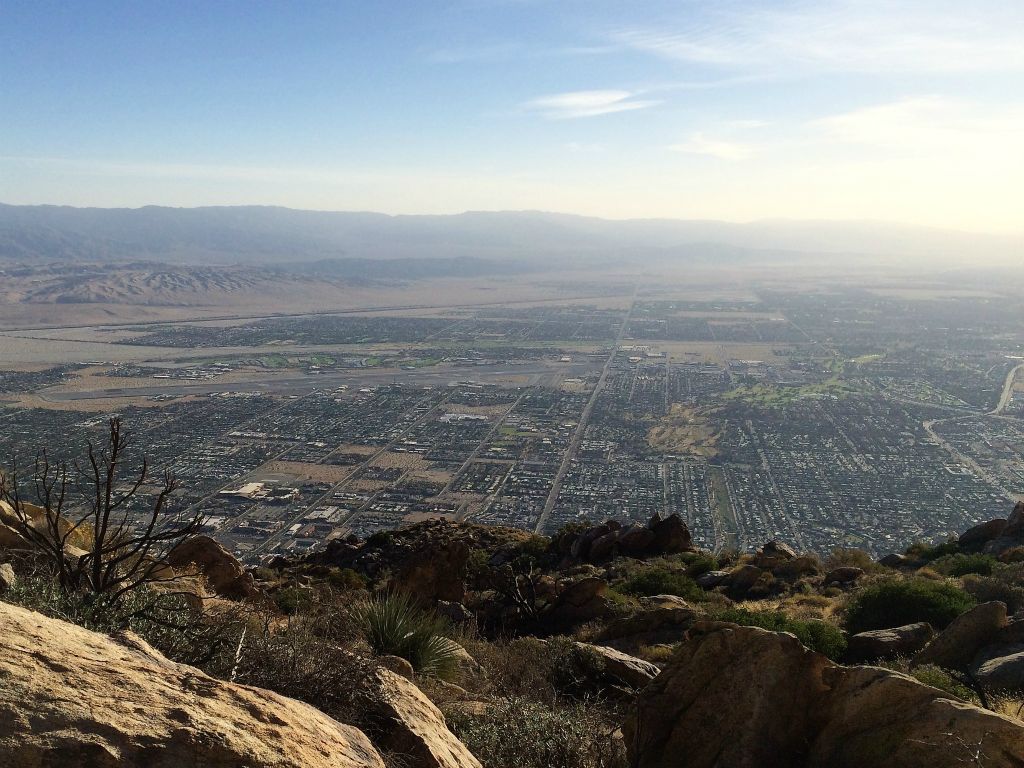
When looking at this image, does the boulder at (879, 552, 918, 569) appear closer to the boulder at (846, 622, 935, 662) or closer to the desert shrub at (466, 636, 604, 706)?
the boulder at (846, 622, 935, 662)

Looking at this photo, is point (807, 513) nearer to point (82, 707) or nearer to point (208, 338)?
point (82, 707)

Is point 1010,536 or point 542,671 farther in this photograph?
point 1010,536

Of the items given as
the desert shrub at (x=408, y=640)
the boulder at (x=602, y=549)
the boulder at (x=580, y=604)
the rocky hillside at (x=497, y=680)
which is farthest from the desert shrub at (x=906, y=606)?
the boulder at (x=602, y=549)

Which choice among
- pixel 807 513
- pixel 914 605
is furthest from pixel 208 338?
pixel 914 605

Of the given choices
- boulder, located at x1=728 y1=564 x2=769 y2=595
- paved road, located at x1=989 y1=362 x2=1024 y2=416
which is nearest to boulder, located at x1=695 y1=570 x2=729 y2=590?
boulder, located at x1=728 y1=564 x2=769 y2=595

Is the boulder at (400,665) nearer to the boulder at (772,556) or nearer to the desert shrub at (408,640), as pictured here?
the desert shrub at (408,640)

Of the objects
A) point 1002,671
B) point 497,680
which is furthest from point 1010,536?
point 497,680

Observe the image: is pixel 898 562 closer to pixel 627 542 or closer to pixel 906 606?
pixel 627 542
